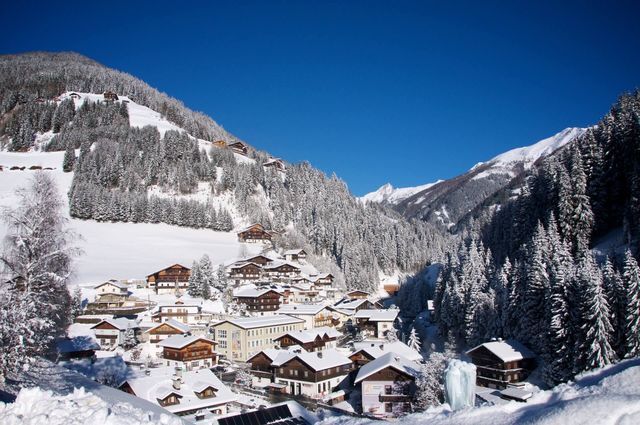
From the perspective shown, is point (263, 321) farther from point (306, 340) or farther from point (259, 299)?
point (259, 299)

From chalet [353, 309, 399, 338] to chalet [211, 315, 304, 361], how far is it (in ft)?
44.2

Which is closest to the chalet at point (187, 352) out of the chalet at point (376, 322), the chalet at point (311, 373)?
the chalet at point (311, 373)

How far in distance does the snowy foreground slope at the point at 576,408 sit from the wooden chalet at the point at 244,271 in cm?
6997

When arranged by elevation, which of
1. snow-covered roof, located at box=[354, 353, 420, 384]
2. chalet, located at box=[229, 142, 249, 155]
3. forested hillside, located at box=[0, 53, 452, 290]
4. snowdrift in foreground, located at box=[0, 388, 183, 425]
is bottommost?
snow-covered roof, located at box=[354, 353, 420, 384]

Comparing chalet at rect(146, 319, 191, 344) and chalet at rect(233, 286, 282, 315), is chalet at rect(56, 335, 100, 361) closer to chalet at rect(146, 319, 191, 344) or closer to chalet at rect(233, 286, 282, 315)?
chalet at rect(146, 319, 191, 344)

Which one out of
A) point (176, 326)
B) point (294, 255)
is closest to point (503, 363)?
point (176, 326)

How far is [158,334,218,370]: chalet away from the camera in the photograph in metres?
45.7

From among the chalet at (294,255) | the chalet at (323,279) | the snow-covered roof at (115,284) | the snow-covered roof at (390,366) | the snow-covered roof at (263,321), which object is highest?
the chalet at (294,255)

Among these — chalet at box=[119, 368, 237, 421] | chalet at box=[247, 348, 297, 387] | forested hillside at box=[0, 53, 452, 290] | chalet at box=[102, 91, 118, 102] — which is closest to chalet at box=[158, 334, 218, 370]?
chalet at box=[247, 348, 297, 387]

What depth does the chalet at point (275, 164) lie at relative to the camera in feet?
433

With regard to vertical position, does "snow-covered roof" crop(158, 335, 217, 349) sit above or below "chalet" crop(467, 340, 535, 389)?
above

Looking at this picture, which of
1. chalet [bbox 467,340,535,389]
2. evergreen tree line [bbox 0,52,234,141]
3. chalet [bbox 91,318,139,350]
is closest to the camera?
chalet [bbox 467,340,535,389]

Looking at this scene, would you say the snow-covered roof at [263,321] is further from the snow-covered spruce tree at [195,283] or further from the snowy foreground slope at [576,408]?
the snowy foreground slope at [576,408]

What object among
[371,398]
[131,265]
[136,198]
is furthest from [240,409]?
[136,198]
